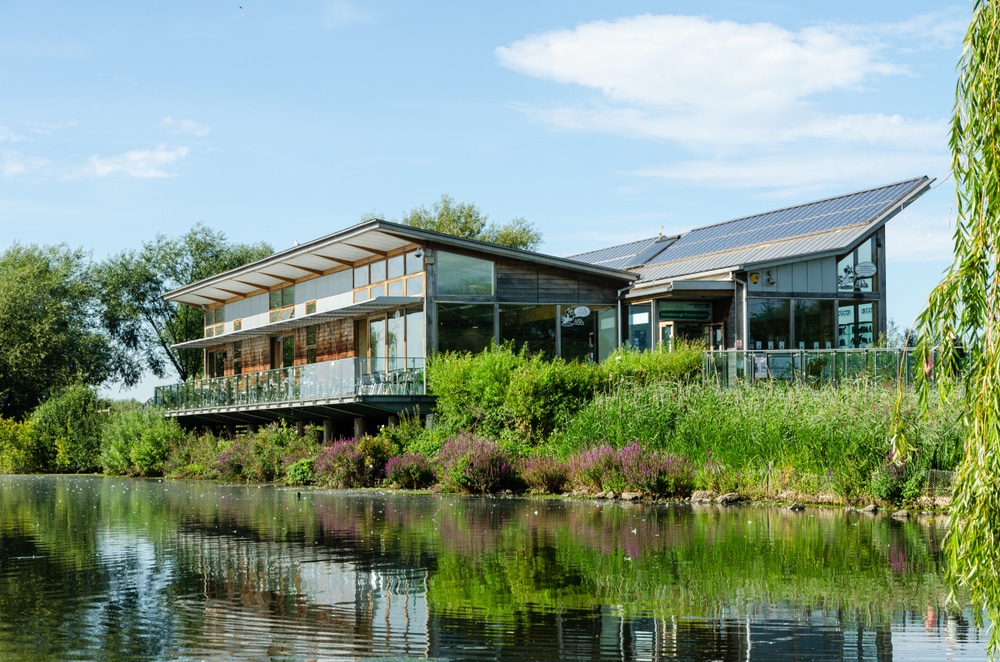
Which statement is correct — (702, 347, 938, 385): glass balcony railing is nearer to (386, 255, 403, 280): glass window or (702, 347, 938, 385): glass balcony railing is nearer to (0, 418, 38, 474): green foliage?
(386, 255, 403, 280): glass window

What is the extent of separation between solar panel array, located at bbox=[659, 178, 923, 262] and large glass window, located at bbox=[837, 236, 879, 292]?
2.73 feet

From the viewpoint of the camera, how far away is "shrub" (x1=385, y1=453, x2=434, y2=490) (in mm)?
27969

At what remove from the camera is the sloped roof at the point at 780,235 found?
32656mm

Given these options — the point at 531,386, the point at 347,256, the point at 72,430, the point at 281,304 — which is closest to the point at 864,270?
the point at 531,386

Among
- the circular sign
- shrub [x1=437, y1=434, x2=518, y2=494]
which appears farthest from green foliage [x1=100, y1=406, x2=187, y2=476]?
the circular sign

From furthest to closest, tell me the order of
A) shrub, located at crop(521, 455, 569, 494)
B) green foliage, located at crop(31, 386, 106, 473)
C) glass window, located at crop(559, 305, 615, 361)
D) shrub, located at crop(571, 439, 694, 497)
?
green foliage, located at crop(31, 386, 106, 473)
glass window, located at crop(559, 305, 615, 361)
shrub, located at crop(521, 455, 569, 494)
shrub, located at crop(571, 439, 694, 497)

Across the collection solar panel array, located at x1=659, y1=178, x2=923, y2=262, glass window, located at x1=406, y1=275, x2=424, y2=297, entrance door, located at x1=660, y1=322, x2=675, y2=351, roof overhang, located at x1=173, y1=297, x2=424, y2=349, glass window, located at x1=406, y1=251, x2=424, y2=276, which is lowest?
entrance door, located at x1=660, y1=322, x2=675, y2=351

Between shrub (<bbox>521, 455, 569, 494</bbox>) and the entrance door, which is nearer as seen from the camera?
shrub (<bbox>521, 455, 569, 494</bbox>)

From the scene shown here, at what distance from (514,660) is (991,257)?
3983mm

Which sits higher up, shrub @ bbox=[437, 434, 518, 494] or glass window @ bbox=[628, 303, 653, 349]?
glass window @ bbox=[628, 303, 653, 349]

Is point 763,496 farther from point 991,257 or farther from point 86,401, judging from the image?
point 86,401

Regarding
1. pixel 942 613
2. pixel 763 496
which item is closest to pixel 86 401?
pixel 763 496

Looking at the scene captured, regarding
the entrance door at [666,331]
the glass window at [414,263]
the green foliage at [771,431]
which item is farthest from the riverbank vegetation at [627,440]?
the glass window at [414,263]

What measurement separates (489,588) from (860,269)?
79.2 ft
